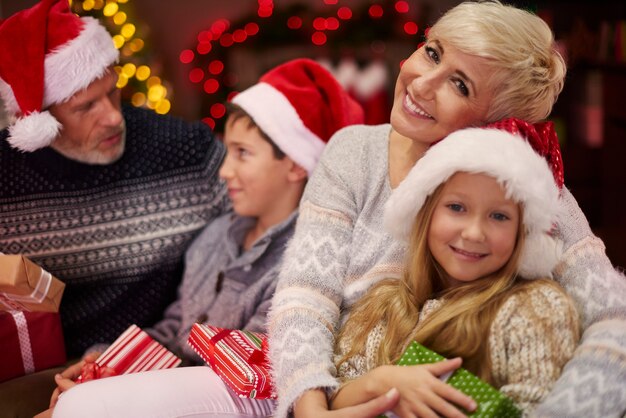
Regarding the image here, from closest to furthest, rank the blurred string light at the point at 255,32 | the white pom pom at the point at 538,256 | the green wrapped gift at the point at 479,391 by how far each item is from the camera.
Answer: the green wrapped gift at the point at 479,391 → the white pom pom at the point at 538,256 → the blurred string light at the point at 255,32

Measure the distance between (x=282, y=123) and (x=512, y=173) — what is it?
0.84m

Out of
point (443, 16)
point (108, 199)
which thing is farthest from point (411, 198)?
point (108, 199)

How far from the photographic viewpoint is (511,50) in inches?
55.3

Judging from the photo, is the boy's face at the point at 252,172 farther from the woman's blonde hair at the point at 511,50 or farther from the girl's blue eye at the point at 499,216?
the girl's blue eye at the point at 499,216

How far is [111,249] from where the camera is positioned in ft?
6.70

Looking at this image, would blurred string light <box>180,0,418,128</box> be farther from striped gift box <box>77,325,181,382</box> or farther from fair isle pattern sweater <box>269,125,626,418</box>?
fair isle pattern sweater <box>269,125,626,418</box>

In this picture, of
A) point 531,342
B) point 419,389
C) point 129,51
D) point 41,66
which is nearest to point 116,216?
point 41,66

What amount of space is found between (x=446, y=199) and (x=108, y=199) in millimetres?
1060

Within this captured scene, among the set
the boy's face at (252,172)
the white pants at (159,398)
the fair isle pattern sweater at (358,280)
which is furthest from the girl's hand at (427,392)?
the boy's face at (252,172)

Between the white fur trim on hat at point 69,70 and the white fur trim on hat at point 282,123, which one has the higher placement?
the white fur trim on hat at point 69,70

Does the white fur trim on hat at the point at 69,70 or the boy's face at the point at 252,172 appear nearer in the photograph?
the white fur trim on hat at the point at 69,70

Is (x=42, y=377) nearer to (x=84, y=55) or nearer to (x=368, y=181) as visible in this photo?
(x=84, y=55)

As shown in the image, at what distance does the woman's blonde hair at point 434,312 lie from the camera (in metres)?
1.27

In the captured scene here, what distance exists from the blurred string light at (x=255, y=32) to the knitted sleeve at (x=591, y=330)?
139 inches
